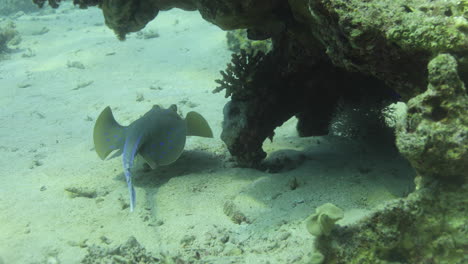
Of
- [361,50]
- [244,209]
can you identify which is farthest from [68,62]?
[361,50]

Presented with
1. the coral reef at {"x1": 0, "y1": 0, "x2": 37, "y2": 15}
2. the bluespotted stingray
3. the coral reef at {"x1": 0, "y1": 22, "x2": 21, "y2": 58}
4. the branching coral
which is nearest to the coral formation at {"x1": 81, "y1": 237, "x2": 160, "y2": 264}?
the bluespotted stingray

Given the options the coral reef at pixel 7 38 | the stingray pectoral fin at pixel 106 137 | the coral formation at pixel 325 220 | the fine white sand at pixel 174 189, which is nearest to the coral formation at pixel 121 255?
the fine white sand at pixel 174 189

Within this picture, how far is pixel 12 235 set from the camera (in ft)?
12.1

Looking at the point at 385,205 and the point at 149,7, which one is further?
the point at 149,7

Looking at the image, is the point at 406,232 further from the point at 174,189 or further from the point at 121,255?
the point at 174,189

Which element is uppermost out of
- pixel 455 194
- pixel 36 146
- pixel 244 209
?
pixel 455 194

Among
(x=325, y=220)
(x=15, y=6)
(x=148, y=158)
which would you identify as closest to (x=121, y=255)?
(x=148, y=158)

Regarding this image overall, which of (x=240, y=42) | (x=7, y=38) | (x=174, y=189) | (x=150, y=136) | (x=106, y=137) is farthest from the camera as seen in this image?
(x=7, y=38)

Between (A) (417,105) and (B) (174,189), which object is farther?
(B) (174,189)

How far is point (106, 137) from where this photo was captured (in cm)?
495

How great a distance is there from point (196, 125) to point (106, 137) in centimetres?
136

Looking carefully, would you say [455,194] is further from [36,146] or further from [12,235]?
[36,146]

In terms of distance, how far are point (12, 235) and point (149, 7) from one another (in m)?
4.12

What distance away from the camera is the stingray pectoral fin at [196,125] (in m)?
5.31
